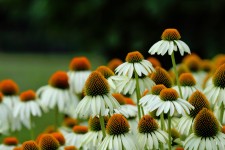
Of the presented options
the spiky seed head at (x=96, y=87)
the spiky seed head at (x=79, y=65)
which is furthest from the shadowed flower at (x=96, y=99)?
the spiky seed head at (x=79, y=65)

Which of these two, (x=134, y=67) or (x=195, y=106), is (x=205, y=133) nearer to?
(x=195, y=106)

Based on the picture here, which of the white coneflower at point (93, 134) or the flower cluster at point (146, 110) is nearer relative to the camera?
the flower cluster at point (146, 110)

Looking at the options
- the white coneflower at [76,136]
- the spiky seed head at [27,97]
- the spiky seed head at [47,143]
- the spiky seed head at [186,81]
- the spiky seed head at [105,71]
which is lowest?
the white coneflower at [76,136]

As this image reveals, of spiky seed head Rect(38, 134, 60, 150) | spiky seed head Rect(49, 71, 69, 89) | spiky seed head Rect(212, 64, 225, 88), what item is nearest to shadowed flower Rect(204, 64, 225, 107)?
spiky seed head Rect(212, 64, 225, 88)

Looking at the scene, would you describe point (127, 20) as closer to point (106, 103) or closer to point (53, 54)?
point (106, 103)

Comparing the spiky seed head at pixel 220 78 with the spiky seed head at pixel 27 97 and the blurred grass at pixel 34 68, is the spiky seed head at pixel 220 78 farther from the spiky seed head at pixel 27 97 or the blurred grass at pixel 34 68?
the blurred grass at pixel 34 68

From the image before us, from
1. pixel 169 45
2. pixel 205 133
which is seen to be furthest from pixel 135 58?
pixel 205 133
